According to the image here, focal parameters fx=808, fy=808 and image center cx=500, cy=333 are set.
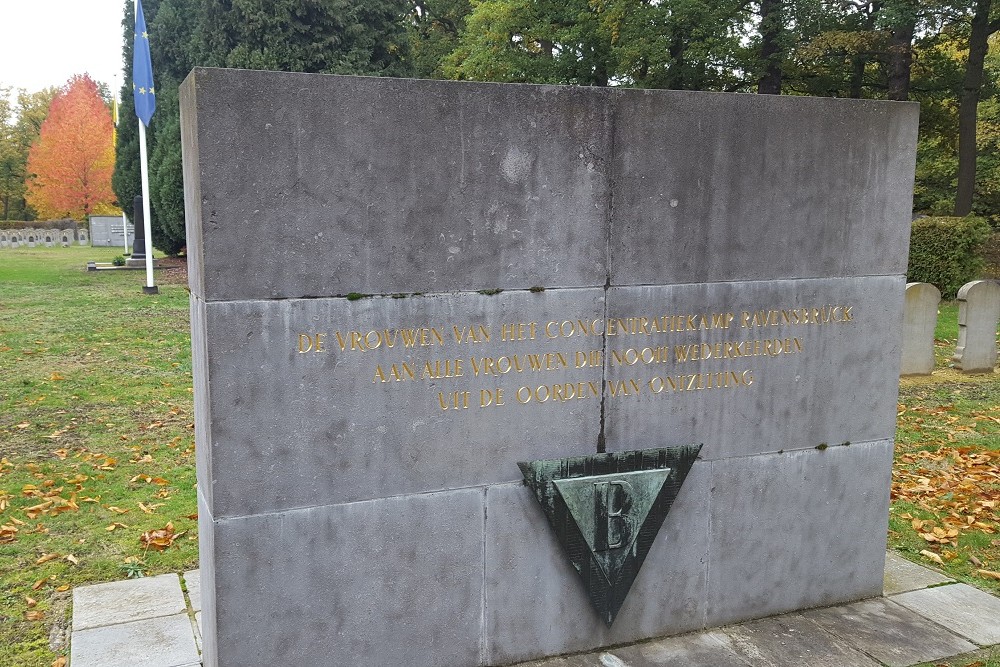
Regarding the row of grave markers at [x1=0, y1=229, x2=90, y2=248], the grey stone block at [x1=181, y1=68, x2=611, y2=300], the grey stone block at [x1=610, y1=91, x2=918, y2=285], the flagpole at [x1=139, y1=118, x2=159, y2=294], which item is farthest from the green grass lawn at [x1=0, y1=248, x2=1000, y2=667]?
the row of grave markers at [x1=0, y1=229, x2=90, y2=248]

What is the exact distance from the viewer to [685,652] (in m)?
4.40

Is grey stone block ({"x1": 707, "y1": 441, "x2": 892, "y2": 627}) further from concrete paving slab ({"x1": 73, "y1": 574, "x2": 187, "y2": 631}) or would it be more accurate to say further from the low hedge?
the low hedge

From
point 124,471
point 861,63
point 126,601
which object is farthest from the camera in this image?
point 861,63

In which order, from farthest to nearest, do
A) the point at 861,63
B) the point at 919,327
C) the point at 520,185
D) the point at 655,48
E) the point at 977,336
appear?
1. the point at 861,63
2. the point at 655,48
3. the point at 977,336
4. the point at 919,327
5. the point at 520,185

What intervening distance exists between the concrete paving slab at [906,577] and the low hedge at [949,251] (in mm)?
16563

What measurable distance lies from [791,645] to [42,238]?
196 ft

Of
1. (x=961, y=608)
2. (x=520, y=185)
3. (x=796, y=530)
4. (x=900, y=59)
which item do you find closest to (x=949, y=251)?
(x=900, y=59)

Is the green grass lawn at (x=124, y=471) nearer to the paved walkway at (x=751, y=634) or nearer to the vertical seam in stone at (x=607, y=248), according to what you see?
the paved walkway at (x=751, y=634)

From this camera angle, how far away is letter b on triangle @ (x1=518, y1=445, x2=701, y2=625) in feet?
13.9

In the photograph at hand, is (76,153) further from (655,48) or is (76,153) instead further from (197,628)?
(197,628)

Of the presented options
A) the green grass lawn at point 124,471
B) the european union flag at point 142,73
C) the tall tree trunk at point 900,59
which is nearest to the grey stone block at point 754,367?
the green grass lawn at point 124,471

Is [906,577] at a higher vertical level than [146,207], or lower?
lower

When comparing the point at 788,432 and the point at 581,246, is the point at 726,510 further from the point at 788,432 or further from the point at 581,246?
the point at 581,246

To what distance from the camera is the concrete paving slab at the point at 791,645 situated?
14.0 ft
